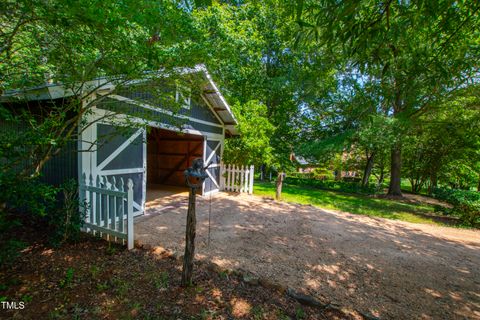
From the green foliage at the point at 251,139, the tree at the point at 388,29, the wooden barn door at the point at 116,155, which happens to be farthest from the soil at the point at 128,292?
the green foliage at the point at 251,139

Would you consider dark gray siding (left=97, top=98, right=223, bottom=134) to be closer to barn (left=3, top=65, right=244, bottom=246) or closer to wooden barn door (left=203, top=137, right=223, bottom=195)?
barn (left=3, top=65, right=244, bottom=246)

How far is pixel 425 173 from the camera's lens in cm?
1516

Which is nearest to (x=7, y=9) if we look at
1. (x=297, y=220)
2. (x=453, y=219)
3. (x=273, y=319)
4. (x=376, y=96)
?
(x=273, y=319)

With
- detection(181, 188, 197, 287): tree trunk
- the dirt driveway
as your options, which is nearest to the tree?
detection(181, 188, 197, 287): tree trunk

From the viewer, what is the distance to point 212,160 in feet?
28.4

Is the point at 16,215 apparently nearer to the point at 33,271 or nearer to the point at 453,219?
the point at 33,271

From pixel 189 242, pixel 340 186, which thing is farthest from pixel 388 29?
pixel 340 186

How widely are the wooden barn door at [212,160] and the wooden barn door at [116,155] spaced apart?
306 cm

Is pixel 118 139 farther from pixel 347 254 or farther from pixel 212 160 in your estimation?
pixel 347 254

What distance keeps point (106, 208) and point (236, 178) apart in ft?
19.3

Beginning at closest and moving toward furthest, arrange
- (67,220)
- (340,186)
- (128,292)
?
(128,292) → (67,220) → (340,186)

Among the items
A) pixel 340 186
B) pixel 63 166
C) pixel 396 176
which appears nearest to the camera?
pixel 63 166

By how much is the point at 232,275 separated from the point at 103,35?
3434mm

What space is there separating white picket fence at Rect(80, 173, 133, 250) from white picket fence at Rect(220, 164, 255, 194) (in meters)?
5.52
